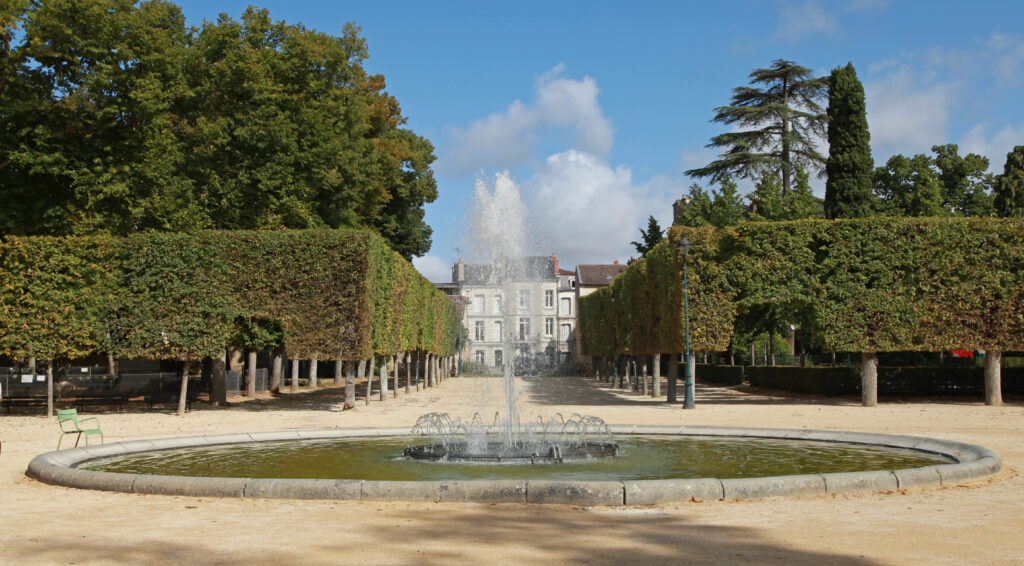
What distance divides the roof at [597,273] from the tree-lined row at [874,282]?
5848 centimetres

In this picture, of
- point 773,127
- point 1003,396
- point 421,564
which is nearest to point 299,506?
point 421,564

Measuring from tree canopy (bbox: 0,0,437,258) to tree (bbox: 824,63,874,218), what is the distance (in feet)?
78.4

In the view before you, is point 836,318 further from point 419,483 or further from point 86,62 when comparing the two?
point 86,62

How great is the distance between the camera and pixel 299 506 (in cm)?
851

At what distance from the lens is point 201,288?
27125 mm

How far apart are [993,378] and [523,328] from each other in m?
58.2

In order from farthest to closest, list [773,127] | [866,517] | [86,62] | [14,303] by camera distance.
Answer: [773,127] < [86,62] < [14,303] < [866,517]

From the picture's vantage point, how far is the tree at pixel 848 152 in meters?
41.1

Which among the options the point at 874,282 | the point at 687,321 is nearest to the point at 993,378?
the point at 874,282

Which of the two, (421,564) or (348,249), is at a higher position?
(348,249)

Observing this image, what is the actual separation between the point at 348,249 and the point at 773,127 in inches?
1104

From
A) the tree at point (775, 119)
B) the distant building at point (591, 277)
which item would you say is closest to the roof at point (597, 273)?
the distant building at point (591, 277)

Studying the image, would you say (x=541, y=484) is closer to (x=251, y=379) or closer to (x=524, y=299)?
(x=251, y=379)

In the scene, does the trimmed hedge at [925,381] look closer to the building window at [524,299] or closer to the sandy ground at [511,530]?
the sandy ground at [511,530]
